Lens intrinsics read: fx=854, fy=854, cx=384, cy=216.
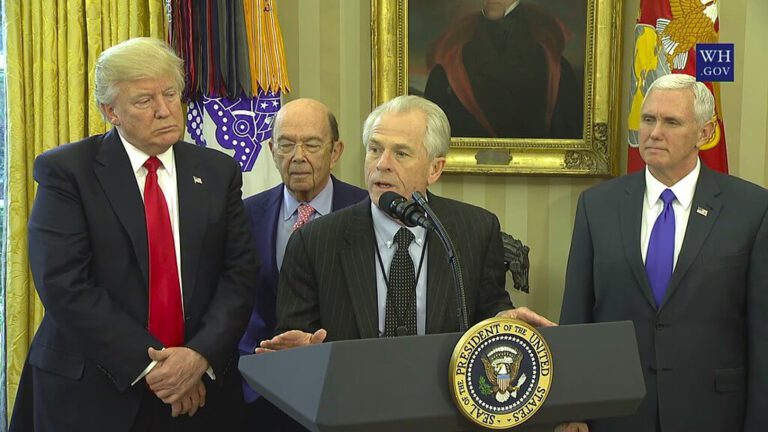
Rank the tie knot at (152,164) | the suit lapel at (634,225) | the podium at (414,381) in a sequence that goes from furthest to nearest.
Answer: the suit lapel at (634,225), the tie knot at (152,164), the podium at (414,381)

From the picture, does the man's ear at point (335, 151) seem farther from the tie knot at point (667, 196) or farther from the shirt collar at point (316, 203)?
the tie knot at point (667, 196)

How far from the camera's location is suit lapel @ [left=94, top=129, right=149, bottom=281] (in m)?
2.40

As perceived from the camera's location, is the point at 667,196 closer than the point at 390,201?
No

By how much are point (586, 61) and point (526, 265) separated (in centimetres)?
102

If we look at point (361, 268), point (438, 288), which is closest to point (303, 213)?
point (361, 268)

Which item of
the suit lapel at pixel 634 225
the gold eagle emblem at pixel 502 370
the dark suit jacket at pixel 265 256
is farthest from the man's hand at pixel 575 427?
the gold eagle emblem at pixel 502 370

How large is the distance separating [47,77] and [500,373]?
10.4 feet

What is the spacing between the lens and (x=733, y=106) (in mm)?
3945

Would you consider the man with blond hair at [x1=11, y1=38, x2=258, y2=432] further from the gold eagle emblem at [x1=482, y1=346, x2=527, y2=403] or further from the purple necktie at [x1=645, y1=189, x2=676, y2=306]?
the purple necktie at [x1=645, y1=189, x2=676, y2=306]

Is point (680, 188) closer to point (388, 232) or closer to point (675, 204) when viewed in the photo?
point (675, 204)

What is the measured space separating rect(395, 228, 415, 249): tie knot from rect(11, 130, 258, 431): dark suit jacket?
573 mm

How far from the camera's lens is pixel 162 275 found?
8.00ft

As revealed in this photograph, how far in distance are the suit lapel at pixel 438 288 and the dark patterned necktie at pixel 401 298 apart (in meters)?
0.04

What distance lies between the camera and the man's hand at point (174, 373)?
7.72ft
